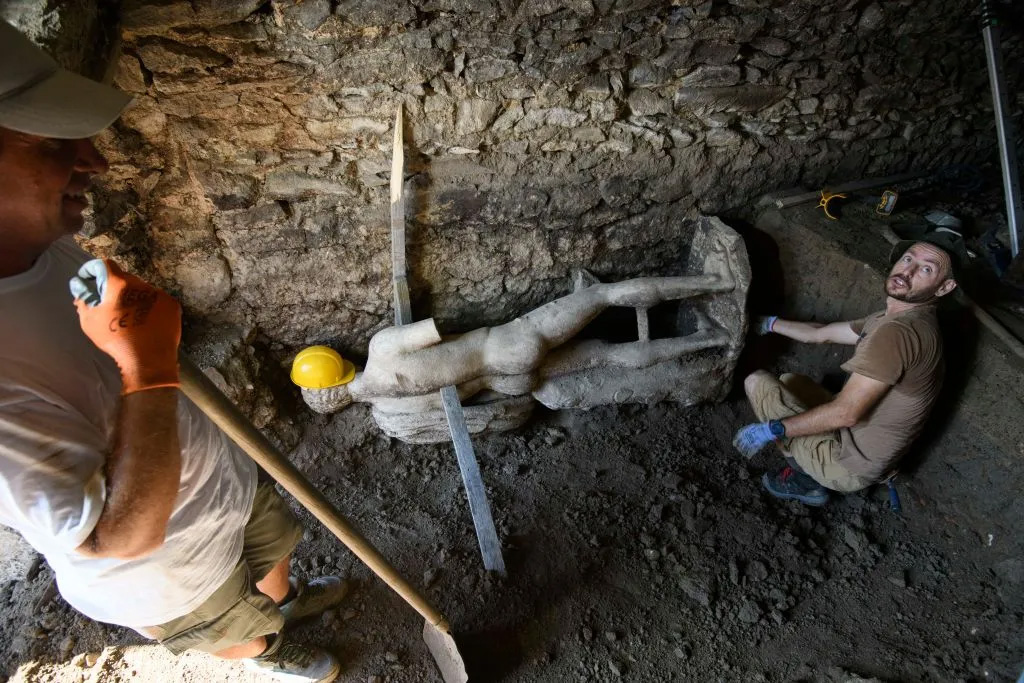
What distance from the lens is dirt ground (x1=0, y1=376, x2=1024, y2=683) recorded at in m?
2.37

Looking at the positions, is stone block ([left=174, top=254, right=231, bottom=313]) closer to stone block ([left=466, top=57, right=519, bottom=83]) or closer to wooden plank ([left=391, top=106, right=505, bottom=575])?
wooden plank ([left=391, top=106, right=505, bottom=575])

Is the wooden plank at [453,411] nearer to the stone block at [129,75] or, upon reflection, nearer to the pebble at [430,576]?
the pebble at [430,576]

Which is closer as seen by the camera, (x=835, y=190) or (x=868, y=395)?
(x=868, y=395)

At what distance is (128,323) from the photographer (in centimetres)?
119

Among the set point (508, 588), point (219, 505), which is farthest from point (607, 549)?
point (219, 505)

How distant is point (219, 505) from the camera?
5.43 feet

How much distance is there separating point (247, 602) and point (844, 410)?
2.61 m

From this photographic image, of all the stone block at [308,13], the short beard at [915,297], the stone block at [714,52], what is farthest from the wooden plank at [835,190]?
the stone block at [308,13]

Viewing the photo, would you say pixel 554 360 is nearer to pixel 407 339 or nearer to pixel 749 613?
pixel 407 339

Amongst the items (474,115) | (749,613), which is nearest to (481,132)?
(474,115)

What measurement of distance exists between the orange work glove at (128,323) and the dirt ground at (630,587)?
5.77 feet

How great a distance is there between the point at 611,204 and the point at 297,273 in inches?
71.5

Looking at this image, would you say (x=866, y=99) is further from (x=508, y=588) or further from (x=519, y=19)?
(x=508, y=588)

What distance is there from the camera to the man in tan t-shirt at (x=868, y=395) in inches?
94.7
